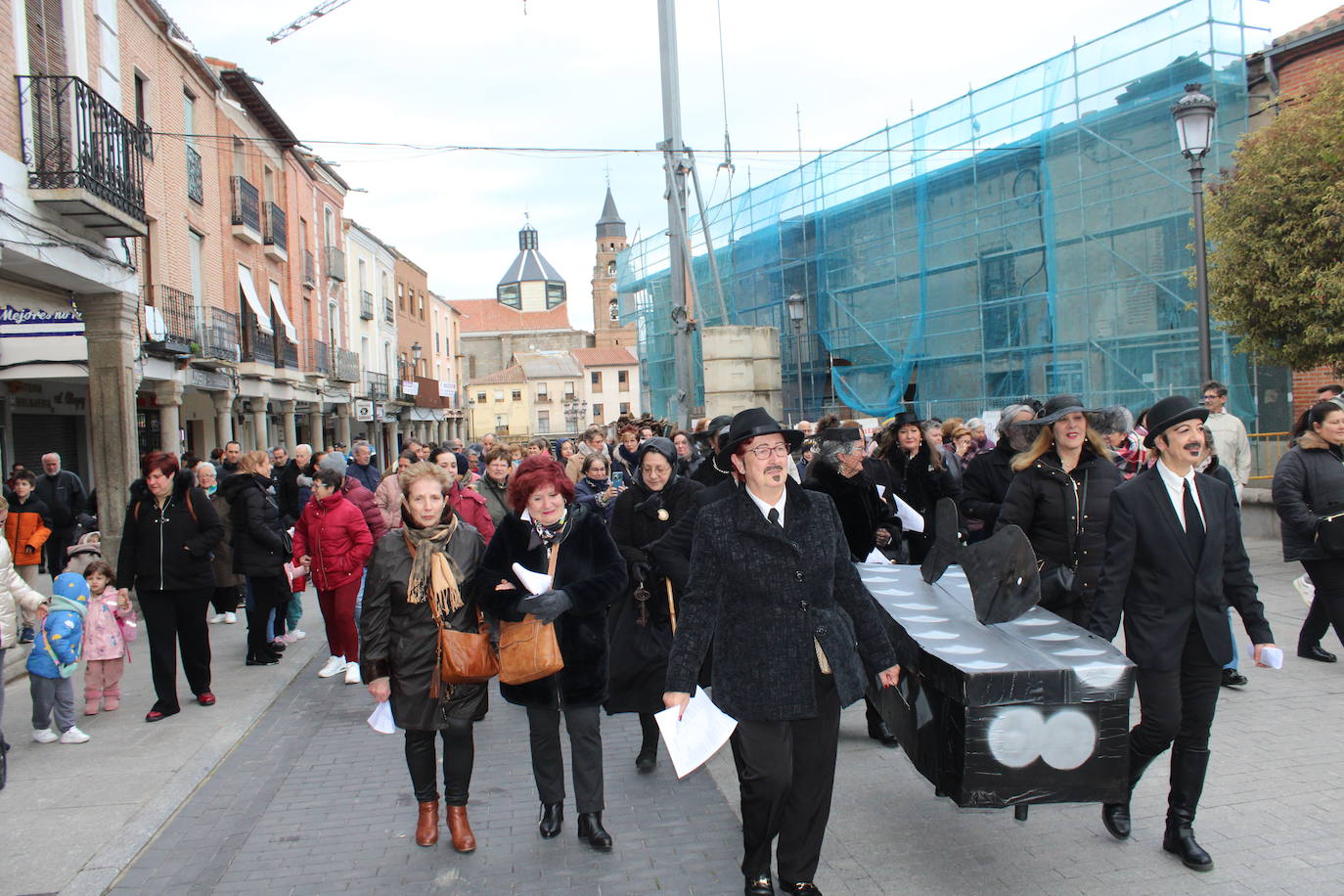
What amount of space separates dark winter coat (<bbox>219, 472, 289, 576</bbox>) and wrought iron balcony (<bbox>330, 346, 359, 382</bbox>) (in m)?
23.9

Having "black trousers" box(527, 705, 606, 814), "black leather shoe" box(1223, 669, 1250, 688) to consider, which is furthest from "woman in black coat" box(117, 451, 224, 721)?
"black leather shoe" box(1223, 669, 1250, 688)

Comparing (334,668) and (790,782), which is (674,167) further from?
(790,782)

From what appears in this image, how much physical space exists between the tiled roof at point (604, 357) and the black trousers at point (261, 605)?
92432mm

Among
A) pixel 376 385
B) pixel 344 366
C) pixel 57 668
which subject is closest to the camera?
pixel 57 668

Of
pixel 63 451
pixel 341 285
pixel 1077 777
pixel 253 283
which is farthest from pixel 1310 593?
pixel 341 285

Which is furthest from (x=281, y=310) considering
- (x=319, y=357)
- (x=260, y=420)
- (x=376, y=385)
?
(x=376, y=385)

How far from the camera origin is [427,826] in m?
4.51

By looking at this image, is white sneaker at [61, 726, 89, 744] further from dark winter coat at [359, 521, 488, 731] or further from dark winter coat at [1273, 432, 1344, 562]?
dark winter coat at [1273, 432, 1344, 562]

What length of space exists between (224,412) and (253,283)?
4.05 metres

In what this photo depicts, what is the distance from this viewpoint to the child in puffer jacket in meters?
6.12

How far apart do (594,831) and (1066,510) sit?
9.01 ft

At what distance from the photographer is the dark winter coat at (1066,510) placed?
5082 mm

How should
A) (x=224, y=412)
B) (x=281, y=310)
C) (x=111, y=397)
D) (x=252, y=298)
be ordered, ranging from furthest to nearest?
(x=281, y=310)
(x=252, y=298)
(x=224, y=412)
(x=111, y=397)

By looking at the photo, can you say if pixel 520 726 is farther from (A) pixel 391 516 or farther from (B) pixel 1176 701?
(B) pixel 1176 701
